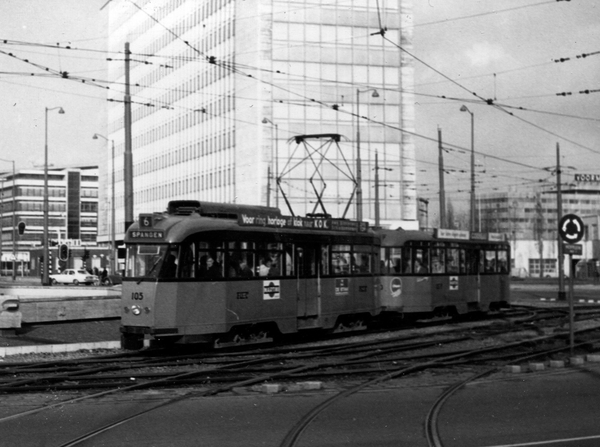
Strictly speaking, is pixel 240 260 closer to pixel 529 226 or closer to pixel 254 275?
pixel 254 275

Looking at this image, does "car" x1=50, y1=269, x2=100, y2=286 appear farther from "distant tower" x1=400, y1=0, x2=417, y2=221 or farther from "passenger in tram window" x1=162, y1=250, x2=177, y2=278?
"passenger in tram window" x1=162, y1=250, x2=177, y2=278

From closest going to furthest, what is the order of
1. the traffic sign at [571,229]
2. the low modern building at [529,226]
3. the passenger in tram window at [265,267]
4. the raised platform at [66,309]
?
the traffic sign at [571,229]
the passenger in tram window at [265,267]
the raised platform at [66,309]
the low modern building at [529,226]

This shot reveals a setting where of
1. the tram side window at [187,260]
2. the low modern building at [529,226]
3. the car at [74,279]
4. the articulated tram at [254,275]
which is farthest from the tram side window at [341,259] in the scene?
the low modern building at [529,226]

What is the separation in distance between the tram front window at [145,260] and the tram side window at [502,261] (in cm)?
1676

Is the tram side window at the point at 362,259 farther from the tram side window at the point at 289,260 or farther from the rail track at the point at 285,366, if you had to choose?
the tram side window at the point at 289,260

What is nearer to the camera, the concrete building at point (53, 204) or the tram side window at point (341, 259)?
the tram side window at point (341, 259)

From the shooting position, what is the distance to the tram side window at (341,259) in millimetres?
23719

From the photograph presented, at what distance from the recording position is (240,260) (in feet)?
66.6

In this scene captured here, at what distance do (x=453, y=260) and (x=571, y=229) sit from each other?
11.6 metres

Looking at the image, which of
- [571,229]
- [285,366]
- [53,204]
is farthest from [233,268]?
[53,204]

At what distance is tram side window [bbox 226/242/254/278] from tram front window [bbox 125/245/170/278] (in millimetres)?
1560

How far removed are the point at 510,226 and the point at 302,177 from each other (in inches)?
1524

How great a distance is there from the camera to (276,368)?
52.6 feet

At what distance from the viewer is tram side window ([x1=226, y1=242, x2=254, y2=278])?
20031 mm
